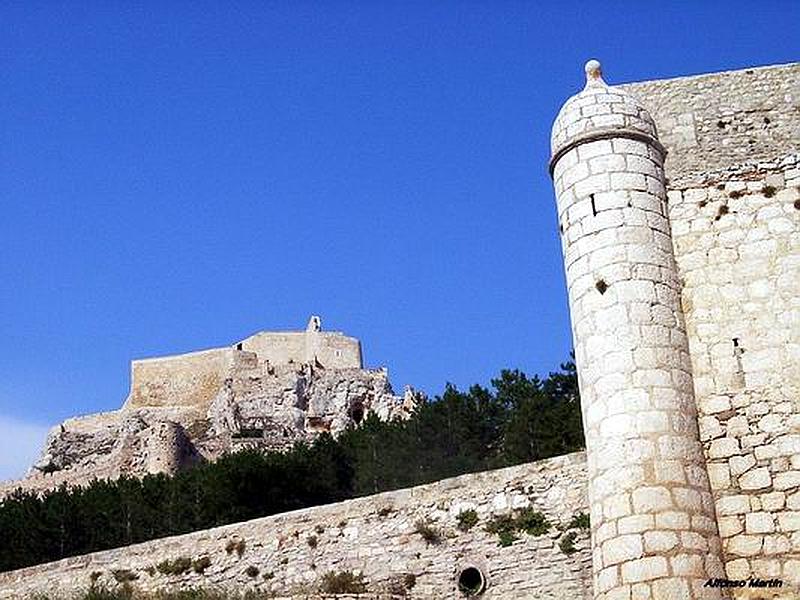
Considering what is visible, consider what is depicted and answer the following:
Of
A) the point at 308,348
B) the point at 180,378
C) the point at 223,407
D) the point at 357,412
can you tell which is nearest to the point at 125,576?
the point at 357,412

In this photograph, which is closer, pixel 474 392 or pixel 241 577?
pixel 241 577

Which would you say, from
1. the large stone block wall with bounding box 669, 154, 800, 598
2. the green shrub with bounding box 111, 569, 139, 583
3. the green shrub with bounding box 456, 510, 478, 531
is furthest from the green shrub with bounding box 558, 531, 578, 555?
the green shrub with bounding box 111, 569, 139, 583

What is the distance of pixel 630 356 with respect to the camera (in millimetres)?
8367

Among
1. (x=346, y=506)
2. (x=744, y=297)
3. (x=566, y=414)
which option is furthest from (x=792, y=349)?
(x=566, y=414)

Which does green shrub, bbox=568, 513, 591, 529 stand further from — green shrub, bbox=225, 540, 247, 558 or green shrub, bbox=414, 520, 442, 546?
green shrub, bbox=225, 540, 247, 558

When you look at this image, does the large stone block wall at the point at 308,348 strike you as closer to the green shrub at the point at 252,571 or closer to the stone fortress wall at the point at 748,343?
the green shrub at the point at 252,571

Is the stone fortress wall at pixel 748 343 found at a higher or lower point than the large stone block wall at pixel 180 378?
lower

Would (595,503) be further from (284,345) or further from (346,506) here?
(284,345)

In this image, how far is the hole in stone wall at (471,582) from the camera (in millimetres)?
14977

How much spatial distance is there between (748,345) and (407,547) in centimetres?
819

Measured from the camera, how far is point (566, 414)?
80.5 feet

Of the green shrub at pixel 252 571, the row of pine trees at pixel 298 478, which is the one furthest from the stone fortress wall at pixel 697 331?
the row of pine trees at pixel 298 478

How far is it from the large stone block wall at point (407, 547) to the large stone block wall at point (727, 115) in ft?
14.1

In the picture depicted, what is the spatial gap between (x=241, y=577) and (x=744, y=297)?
34.5ft
